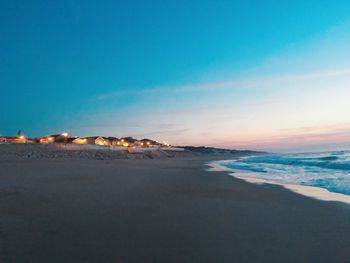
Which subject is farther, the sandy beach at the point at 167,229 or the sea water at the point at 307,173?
the sea water at the point at 307,173

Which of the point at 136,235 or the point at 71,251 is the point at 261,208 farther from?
the point at 71,251

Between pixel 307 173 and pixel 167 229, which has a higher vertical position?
pixel 307 173

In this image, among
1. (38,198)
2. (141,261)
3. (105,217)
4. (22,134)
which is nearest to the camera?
(141,261)

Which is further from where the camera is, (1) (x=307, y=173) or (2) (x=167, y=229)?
(1) (x=307, y=173)

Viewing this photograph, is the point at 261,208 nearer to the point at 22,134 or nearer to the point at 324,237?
the point at 324,237

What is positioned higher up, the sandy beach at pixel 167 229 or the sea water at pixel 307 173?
the sea water at pixel 307 173

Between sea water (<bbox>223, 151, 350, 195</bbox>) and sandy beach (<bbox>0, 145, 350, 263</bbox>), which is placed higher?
sea water (<bbox>223, 151, 350, 195</bbox>)

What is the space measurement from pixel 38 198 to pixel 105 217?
2810 mm

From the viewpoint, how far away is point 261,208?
25.6 feet

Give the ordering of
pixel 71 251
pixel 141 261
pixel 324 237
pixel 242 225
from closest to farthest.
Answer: pixel 141 261
pixel 71 251
pixel 324 237
pixel 242 225

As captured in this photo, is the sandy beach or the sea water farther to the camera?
the sea water

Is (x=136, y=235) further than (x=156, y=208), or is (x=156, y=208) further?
(x=156, y=208)

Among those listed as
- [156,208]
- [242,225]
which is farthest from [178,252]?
[156,208]

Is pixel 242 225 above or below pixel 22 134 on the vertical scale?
below
